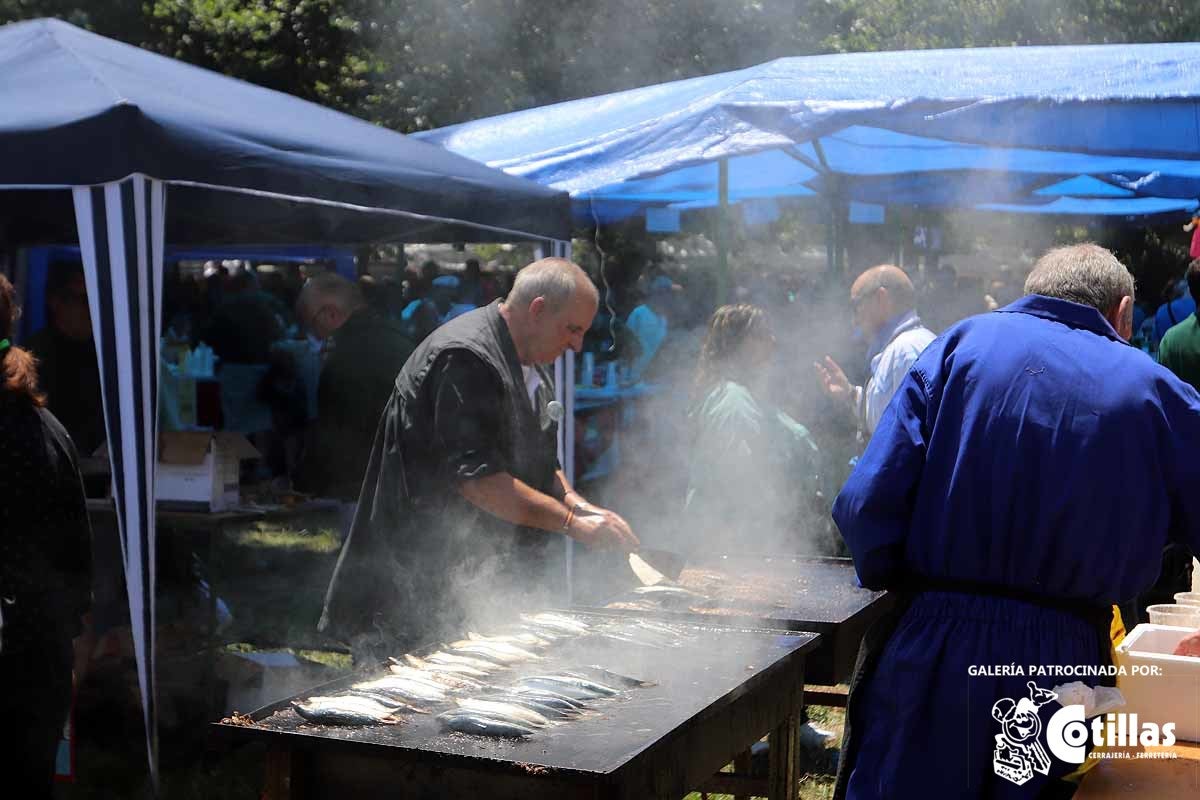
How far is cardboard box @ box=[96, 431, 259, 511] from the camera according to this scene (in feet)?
17.8

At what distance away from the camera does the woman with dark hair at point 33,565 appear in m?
3.13

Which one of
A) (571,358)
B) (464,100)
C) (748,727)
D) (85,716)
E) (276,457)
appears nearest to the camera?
(748,727)

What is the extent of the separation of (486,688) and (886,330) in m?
3.32

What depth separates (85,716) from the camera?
507 cm

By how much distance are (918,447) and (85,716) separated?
403 centimetres

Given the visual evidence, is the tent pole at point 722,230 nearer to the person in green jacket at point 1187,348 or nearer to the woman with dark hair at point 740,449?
the woman with dark hair at point 740,449

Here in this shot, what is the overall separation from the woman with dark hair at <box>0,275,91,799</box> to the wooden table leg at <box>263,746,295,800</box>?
111cm

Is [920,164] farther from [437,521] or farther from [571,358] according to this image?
[437,521]

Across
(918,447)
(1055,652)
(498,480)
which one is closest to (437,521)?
(498,480)

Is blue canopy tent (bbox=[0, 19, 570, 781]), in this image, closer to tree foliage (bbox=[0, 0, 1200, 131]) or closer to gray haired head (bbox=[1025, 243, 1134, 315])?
gray haired head (bbox=[1025, 243, 1134, 315])

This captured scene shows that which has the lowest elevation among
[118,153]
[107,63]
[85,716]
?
[85,716]

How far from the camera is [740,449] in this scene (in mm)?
5105

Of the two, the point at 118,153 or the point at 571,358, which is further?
the point at 571,358

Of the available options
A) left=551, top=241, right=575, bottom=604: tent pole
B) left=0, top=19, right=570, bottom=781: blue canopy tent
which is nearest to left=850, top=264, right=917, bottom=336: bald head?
left=551, top=241, right=575, bottom=604: tent pole
